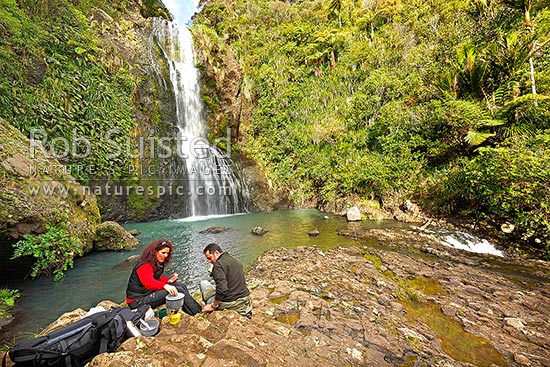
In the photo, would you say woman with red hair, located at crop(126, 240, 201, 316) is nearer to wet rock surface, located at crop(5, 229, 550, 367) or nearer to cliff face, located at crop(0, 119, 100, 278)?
Answer: wet rock surface, located at crop(5, 229, 550, 367)

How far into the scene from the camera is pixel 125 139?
1467 centimetres

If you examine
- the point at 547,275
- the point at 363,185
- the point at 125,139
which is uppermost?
the point at 125,139

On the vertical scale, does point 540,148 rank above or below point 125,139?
below

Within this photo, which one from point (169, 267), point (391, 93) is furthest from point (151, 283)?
point (391, 93)

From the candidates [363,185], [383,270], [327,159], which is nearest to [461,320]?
[383,270]

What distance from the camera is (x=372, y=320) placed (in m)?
4.17

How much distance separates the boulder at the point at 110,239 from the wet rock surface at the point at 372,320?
581cm

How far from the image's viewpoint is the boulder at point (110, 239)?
29.4 ft

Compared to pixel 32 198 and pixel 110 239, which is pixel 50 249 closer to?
pixel 32 198

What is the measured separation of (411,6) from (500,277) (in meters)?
29.6

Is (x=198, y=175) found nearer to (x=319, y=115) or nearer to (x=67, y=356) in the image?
(x=319, y=115)

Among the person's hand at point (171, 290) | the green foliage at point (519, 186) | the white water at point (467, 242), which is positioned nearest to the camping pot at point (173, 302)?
the person's hand at point (171, 290)

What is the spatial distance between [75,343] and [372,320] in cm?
436

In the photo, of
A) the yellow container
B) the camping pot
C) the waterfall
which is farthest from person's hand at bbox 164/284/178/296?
the waterfall
